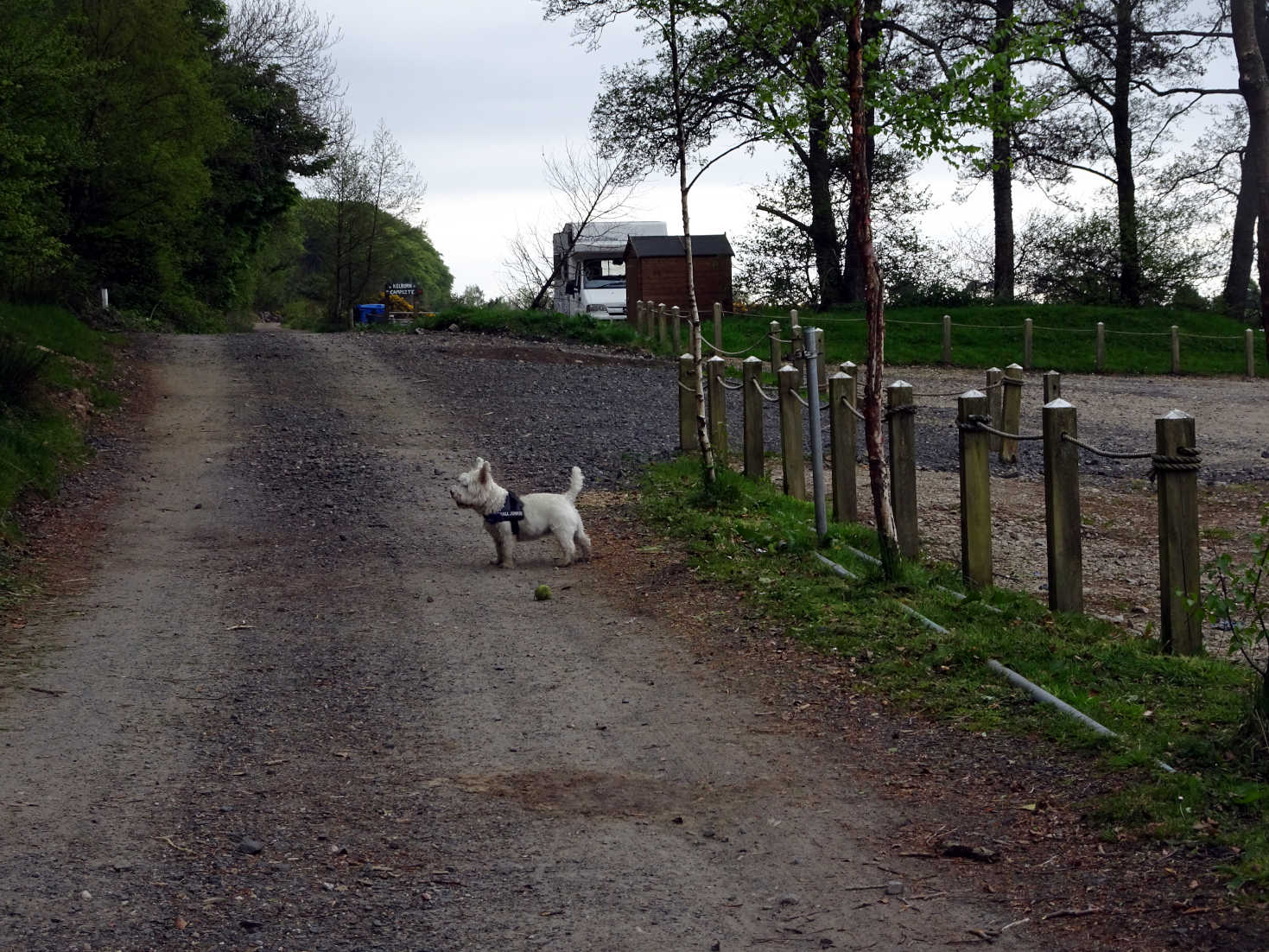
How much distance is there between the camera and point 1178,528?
6.79 meters

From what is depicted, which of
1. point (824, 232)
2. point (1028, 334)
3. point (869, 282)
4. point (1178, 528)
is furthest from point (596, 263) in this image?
point (1178, 528)

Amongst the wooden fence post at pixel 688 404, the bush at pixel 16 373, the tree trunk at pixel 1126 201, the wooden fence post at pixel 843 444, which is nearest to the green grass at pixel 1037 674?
the wooden fence post at pixel 843 444

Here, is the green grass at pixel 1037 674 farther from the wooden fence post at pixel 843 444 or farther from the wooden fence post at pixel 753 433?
the wooden fence post at pixel 753 433

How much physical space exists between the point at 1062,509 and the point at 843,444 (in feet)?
10.0

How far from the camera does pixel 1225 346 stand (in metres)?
31.3

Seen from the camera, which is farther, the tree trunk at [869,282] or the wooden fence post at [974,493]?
the tree trunk at [869,282]

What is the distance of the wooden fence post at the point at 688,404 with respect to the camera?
45.0 ft

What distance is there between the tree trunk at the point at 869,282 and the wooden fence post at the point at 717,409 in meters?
4.73

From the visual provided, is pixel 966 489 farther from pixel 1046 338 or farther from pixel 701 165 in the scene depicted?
pixel 1046 338

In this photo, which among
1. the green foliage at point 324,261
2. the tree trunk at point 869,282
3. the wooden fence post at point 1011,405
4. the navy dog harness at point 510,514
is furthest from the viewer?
the green foliage at point 324,261

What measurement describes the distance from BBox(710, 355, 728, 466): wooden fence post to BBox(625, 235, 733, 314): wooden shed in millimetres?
26789

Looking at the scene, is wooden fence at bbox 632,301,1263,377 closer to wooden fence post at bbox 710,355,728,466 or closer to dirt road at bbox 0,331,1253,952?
wooden fence post at bbox 710,355,728,466

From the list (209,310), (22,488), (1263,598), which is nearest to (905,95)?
(1263,598)

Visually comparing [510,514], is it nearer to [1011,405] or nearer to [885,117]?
[885,117]
